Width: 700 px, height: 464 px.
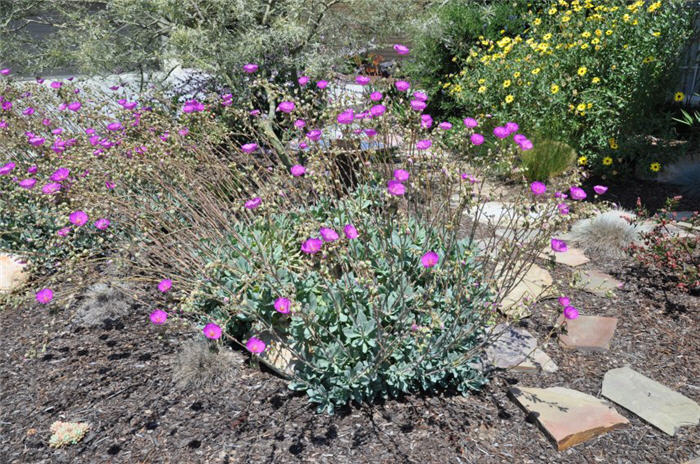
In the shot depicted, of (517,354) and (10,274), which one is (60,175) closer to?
(10,274)

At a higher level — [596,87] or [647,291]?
[596,87]

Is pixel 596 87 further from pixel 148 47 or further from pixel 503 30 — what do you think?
pixel 148 47

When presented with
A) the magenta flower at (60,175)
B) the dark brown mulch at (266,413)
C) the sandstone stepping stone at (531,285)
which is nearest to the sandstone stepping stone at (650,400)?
the dark brown mulch at (266,413)

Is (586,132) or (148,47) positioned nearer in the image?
(586,132)

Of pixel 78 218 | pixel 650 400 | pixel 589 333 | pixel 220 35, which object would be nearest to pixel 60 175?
pixel 78 218

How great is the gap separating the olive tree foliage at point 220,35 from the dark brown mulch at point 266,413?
2.86 m

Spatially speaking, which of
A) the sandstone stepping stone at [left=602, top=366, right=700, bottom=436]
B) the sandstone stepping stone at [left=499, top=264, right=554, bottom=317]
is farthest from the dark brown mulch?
the sandstone stepping stone at [left=499, top=264, right=554, bottom=317]

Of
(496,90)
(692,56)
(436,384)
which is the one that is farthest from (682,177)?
(436,384)

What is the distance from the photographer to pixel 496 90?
228 inches

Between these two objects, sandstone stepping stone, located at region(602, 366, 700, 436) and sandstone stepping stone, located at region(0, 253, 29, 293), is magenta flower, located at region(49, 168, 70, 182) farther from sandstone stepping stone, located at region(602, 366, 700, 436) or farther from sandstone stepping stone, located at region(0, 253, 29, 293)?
sandstone stepping stone, located at region(602, 366, 700, 436)

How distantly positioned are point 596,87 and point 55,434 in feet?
17.3

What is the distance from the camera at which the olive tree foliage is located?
4938mm

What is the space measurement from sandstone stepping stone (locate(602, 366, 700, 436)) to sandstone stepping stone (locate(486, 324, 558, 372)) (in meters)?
0.30

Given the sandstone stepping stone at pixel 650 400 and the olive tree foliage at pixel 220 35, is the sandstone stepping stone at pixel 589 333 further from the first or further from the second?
the olive tree foliage at pixel 220 35
